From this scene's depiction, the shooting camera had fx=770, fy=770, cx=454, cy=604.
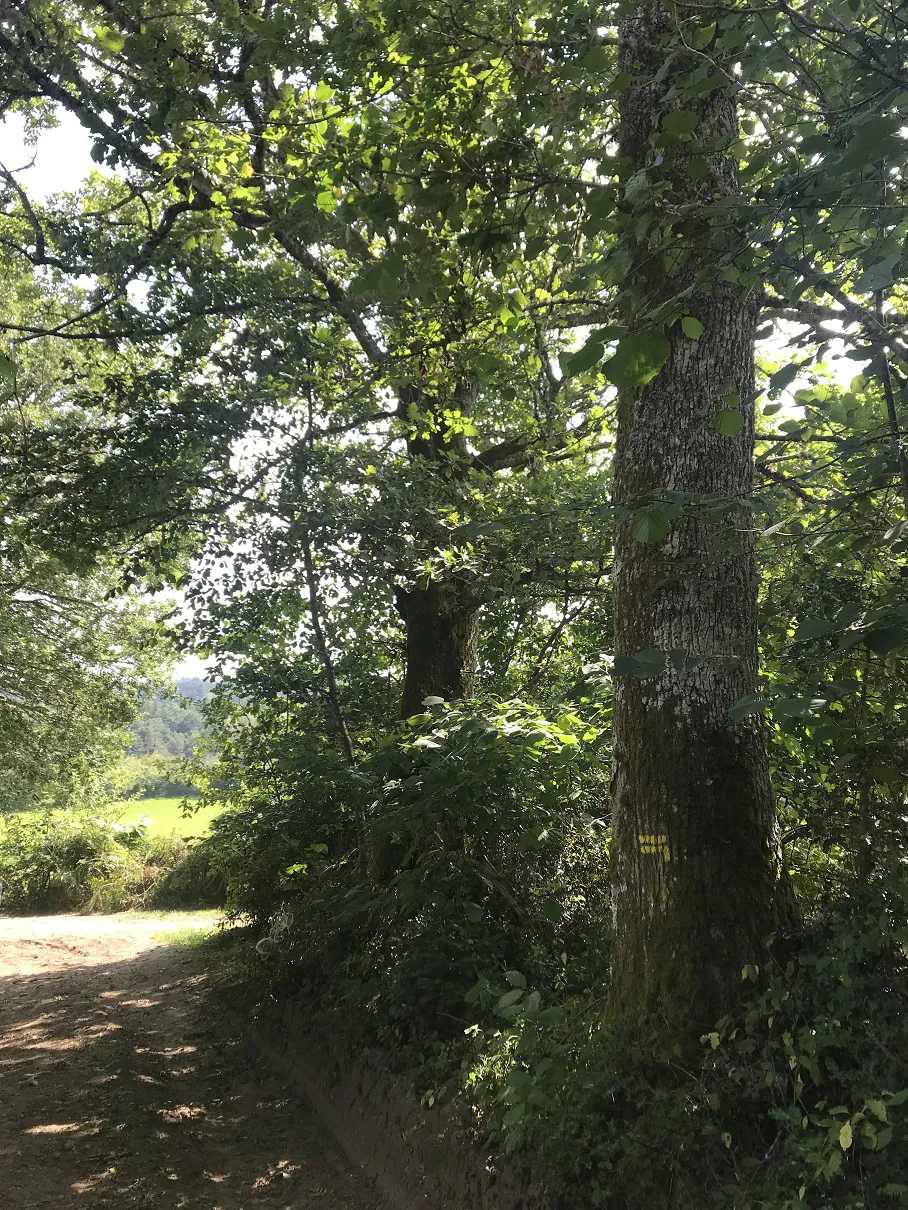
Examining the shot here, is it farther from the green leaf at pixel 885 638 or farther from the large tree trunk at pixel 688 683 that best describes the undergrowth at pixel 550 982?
the green leaf at pixel 885 638

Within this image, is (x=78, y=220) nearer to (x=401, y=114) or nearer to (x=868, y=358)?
(x=401, y=114)

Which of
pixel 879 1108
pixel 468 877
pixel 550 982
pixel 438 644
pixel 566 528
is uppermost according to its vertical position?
pixel 566 528

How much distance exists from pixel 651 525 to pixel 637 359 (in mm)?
527

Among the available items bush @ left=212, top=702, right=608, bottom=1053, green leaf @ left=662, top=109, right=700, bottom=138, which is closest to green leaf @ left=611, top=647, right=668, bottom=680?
green leaf @ left=662, top=109, right=700, bottom=138

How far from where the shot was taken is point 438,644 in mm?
8414

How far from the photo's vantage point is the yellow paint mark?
322cm

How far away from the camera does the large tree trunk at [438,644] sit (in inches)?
322

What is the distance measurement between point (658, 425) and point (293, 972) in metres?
5.38

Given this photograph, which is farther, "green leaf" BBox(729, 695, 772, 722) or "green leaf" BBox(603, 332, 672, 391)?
"green leaf" BBox(729, 695, 772, 722)

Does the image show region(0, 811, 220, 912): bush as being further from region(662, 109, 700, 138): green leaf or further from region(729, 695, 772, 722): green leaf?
region(662, 109, 700, 138): green leaf

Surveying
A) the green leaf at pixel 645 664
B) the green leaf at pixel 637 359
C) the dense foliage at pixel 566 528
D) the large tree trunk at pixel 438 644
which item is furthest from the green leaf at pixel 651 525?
the large tree trunk at pixel 438 644

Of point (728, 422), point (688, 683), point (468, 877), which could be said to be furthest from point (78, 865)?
point (728, 422)

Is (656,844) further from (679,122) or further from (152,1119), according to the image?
(152,1119)

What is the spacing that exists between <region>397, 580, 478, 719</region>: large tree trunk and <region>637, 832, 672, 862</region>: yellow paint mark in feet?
15.8
